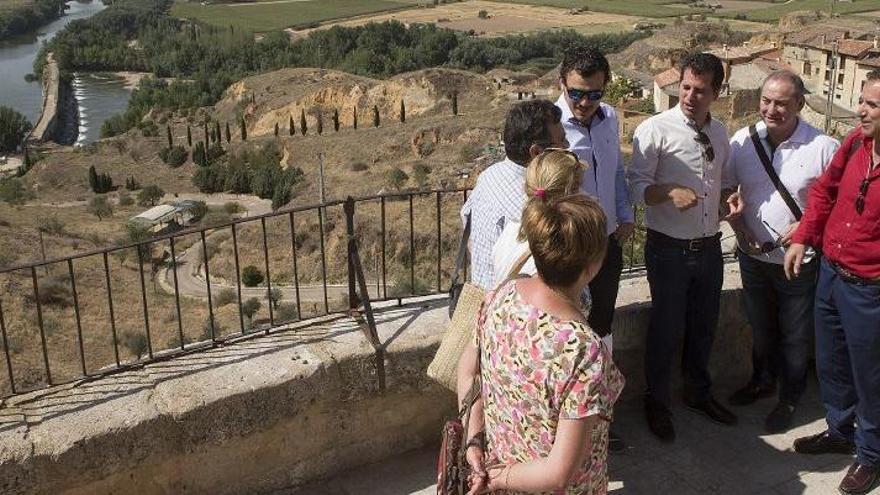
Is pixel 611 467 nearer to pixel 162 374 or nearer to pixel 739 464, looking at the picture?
pixel 739 464

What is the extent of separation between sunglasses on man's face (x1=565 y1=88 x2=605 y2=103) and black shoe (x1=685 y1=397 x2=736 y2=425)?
1.78m

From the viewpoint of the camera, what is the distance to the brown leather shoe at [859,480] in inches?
142

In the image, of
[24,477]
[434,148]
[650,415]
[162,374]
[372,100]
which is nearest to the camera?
[24,477]

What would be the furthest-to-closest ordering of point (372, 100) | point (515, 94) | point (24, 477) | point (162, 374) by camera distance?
point (372, 100) < point (515, 94) < point (162, 374) < point (24, 477)

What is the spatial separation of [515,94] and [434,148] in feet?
47.1

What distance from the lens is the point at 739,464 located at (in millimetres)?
3928

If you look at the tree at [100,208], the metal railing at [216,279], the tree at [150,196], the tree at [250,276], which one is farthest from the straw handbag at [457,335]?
the tree at [150,196]

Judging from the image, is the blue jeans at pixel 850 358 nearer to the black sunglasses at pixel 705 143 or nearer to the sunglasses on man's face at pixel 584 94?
the black sunglasses at pixel 705 143

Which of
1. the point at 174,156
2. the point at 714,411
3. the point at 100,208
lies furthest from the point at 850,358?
the point at 174,156

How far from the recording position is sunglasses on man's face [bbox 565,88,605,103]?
11.7 ft

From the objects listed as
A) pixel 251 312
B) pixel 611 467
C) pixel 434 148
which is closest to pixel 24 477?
pixel 611 467

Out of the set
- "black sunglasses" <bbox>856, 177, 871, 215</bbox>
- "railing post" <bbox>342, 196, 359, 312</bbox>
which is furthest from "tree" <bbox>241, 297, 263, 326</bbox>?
"black sunglasses" <bbox>856, 177, 871, 215</bbox>

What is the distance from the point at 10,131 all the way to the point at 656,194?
273 ft

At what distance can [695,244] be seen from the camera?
12.9 ft
